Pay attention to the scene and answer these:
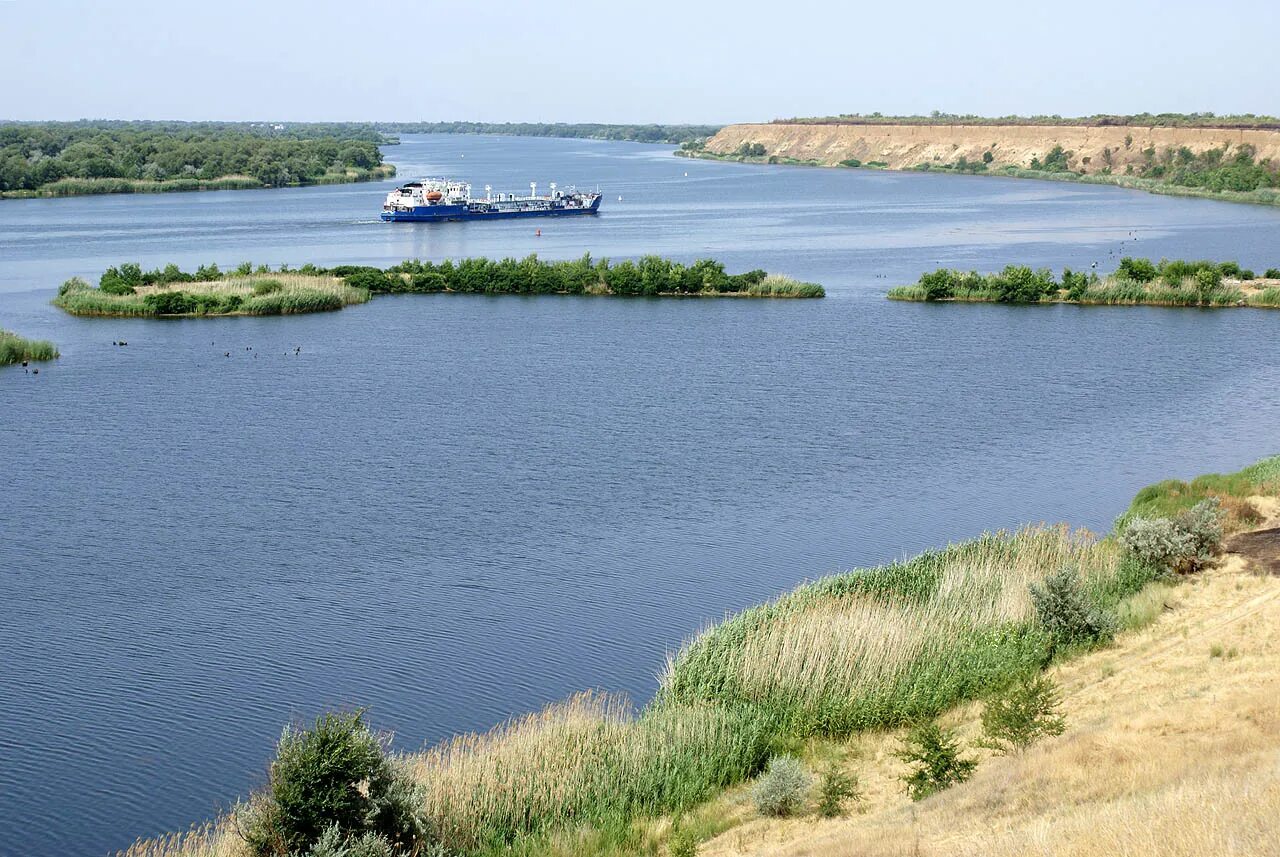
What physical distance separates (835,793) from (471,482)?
54.6ft

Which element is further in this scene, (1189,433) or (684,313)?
(684,313)

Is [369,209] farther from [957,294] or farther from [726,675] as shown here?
[726,675]

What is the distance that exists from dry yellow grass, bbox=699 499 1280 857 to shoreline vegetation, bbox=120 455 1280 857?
387 millimetres

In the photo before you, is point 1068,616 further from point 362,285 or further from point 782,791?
point 362,285

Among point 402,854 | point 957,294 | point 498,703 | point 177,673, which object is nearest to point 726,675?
point 498,703

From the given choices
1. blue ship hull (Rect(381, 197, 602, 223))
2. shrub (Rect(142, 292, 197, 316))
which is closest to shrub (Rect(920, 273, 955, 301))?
shrub (Rect(142, 292, 197, 316))

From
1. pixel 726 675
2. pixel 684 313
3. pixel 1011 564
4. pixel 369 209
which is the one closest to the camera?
pixel 726 675

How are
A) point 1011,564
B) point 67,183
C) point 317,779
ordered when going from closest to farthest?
point 317,779 < point 1011,564 < point 67,183

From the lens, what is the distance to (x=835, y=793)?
1391cm

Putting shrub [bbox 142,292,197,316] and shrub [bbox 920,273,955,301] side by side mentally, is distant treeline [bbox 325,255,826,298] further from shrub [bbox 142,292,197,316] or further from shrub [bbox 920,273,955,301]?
shrub [bbox 142,292,197,316]

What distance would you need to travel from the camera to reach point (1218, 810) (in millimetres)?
9898

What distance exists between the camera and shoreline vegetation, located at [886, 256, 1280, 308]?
55.9 meters

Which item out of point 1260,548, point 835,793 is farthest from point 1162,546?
point 835,793

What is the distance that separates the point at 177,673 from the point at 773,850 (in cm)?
1013
